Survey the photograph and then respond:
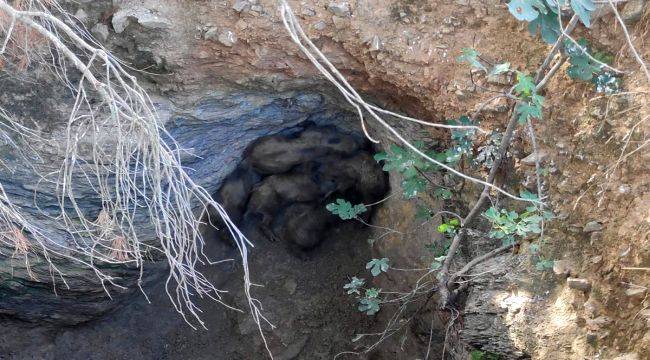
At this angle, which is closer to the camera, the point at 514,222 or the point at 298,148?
the point at 514,222

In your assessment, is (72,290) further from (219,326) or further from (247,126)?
(247,126)

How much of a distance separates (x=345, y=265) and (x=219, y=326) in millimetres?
798

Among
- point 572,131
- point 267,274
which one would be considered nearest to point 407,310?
point 267,274

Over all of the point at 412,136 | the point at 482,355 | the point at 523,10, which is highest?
the point at 523,10

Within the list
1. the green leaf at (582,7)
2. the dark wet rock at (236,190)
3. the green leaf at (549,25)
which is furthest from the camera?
the dark wet rock at (236,190)

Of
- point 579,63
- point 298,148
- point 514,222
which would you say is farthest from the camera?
point 298,148

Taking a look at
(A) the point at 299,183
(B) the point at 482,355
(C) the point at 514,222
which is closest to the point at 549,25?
(C) the point at 514,222

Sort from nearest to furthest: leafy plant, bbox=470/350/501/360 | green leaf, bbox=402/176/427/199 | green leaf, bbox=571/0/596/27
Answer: green leaf, bbox=571/0/596/27 < leafy plant, bbox=470/350/501/360 < green leaf, bbox=402/176/427/199

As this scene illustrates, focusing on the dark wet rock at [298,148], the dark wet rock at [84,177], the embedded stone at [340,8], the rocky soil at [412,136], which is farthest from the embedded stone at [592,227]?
the dark wet rock at [298,148]

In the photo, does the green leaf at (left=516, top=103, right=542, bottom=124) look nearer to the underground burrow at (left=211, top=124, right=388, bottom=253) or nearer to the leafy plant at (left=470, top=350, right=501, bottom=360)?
the leafy plant at (left=470, top=350, right=501, bottom=360)

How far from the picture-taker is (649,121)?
1957 mm

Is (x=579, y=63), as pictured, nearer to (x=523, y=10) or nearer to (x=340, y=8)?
(x=523, y=10)

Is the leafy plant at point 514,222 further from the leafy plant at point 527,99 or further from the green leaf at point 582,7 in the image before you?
the green leaf at point 582,7

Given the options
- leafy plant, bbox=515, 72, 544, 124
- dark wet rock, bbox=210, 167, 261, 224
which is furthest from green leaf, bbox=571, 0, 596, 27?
dark wet rock, bbox=210, 167, 261, 224
